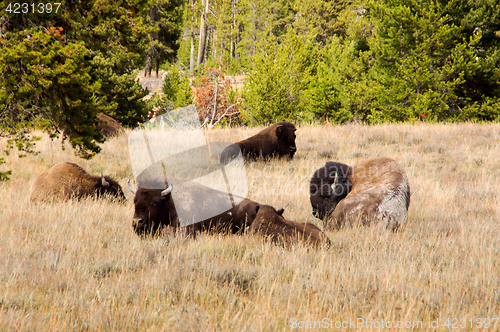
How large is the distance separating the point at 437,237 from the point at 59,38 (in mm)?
8053

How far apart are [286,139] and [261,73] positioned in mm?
12385

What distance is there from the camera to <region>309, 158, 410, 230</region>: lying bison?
5.04 metres

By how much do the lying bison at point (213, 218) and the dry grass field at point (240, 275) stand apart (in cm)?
21

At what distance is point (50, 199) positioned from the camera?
653cm

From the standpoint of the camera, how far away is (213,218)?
4.88 m

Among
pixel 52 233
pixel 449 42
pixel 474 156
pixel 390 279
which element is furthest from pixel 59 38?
pixel 449 42

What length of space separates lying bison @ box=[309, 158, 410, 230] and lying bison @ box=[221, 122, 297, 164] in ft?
14.6

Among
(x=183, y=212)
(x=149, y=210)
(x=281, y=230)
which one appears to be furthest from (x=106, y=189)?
(x=281, y=230)

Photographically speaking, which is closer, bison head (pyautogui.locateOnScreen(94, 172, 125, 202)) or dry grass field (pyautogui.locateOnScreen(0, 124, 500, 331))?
dry grass field (pyautogui.locateOnScreen(0, 124, 500, 331))

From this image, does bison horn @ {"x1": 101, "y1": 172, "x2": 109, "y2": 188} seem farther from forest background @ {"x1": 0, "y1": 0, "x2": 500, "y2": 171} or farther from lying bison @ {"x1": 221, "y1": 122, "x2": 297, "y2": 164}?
lying bison @ {"x1": 221, "y1": 122, "x2": 297, "y2": 164}

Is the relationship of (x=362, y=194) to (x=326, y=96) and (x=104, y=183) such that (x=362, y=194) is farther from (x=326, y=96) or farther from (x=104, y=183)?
(x=326, y=96)

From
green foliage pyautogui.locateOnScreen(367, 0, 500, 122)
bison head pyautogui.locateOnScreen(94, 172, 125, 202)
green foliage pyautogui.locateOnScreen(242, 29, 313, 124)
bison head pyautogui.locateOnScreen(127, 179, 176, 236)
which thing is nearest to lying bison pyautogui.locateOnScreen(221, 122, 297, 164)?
bison head pyautogui.locateOnScreen(94, 172, 125, 202)

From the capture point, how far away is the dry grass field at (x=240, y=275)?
8.97 feet

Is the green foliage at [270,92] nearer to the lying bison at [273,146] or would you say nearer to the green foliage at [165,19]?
the lying bison at [273,146]
